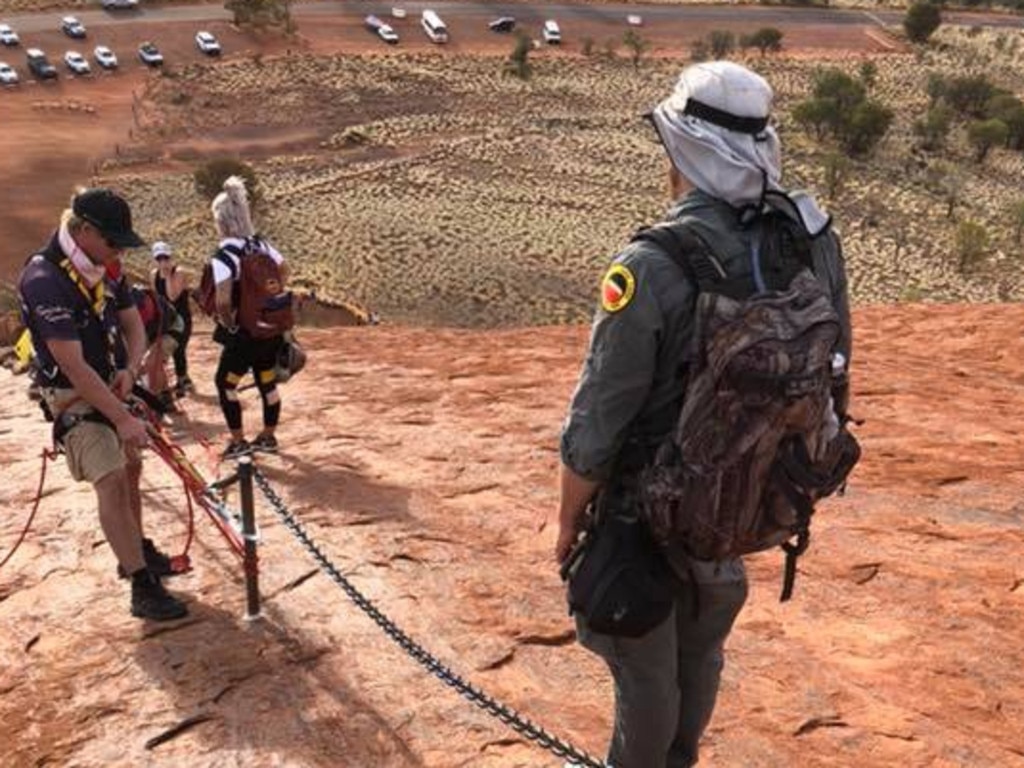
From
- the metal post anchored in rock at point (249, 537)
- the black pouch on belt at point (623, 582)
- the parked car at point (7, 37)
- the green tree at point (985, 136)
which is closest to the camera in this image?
the black pouch on belt at point (623, 582)

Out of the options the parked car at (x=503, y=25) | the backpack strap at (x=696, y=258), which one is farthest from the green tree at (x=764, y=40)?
the backpack strap at (x=696, y=258)

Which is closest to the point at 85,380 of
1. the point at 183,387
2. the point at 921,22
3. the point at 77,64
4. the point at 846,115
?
the point at 183,387

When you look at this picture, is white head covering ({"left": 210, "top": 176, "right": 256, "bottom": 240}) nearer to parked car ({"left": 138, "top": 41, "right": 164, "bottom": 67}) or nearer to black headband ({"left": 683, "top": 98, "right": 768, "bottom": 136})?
black headband ({"left": 683, "top": 98, "right": 768, "bottom": 136})

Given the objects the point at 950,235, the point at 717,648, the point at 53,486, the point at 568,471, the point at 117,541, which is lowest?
the point at 950,235

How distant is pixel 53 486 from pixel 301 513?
164 cm

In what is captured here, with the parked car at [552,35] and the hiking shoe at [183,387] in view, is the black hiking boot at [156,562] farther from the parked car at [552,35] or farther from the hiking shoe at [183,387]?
the parked car at [552,35]

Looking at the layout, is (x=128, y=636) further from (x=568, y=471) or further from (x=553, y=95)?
(x=553, y=95)

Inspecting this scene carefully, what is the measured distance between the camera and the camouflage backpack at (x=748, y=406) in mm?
2305

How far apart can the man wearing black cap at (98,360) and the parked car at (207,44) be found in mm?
45563

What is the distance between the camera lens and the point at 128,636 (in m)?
4.53

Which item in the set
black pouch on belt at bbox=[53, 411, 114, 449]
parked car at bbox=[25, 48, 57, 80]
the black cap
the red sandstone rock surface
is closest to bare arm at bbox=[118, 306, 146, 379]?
black pouch on belt at bbox=[53, 411, 114, 449]

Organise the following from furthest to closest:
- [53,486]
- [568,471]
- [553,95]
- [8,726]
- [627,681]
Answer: [553,95]
[53,486]
[8,726]
[627,681]
[568,471]

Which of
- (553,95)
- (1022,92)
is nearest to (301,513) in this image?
(553,95)

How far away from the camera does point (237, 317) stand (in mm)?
6027
